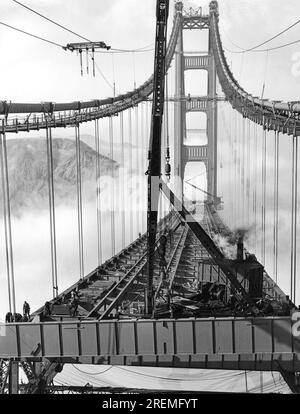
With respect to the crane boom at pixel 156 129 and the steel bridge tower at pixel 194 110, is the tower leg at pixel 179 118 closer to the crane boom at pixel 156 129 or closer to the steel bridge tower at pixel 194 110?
the steel bridge tower at pixel 194 110

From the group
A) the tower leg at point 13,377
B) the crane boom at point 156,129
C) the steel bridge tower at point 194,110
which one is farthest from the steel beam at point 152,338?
the steel bridge tower at point 194,110

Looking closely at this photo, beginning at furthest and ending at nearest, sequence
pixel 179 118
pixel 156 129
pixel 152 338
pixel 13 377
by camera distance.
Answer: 1. pixel 179 118
2. pixel 156 129
3. pixel 13 377
4. pixel 152 338

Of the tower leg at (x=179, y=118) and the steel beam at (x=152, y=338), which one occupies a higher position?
the tower leg at (x=179, y=118)

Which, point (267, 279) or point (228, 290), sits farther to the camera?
point (267, 279)

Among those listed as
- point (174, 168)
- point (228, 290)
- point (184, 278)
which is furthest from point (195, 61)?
point (228, 290)

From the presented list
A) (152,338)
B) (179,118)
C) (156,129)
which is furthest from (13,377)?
(179,118)

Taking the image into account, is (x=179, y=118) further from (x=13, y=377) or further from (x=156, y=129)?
(x=13, y=377)

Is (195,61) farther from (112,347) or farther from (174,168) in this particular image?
(112,347)
